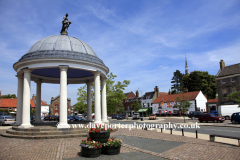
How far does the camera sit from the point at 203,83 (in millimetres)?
65125

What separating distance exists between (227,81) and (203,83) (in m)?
21.4

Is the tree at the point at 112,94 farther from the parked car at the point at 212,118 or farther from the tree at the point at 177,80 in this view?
the tree at the point at 177,80

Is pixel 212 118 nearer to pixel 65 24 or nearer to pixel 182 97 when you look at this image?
pixel 182 97

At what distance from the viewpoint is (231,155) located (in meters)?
8.12

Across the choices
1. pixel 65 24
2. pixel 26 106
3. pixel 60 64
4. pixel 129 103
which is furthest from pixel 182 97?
pixel 26 106

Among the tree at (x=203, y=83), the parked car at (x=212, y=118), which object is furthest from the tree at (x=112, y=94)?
the tree at (x=203, y=83)

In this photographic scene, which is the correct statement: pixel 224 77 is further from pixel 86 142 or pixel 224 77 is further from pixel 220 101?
pixel 86 142

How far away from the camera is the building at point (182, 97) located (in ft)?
176

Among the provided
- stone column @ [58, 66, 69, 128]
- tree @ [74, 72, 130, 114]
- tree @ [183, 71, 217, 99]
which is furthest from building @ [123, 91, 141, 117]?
stone column @ [58, 66, 69, 128]

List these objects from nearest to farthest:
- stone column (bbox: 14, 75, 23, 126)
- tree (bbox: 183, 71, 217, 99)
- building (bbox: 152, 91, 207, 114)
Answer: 1. stone column (bbox: 14, 75, 23, 126)
2. building (bbox: 152, 91, 207, 114)
3. tree (bbox: 183, 71, 217, 99)

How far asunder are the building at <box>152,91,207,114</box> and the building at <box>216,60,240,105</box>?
332 inches

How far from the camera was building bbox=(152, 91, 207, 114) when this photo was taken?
53531 mm

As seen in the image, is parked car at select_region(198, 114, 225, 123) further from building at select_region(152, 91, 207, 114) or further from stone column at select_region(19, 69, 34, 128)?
stone column at select_region(19, 69, 34, 128)

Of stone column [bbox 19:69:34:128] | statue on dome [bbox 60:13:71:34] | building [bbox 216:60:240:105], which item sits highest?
statue on dome [bbox 60:13:71:34]
